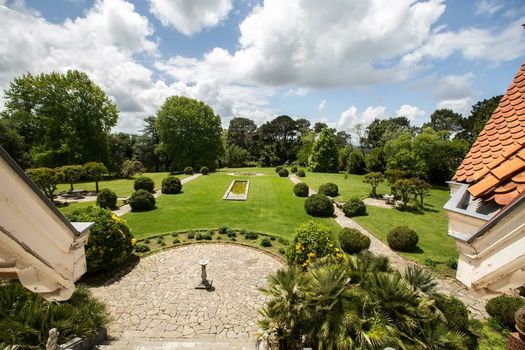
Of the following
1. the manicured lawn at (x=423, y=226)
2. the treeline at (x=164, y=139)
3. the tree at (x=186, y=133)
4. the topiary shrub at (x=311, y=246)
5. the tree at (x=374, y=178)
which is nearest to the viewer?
the topiary shrub at (x=311, y=246)

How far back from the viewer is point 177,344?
7.30 meters

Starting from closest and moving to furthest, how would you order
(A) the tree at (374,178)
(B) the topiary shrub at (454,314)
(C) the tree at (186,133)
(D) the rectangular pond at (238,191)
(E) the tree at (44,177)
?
(B) the topiary shrub at (454,314) → (E) the tree at (44,177) → (A) the tree at (374,178) → (D) the rectangular pond at (238,191) → (C) the tree at (186,133)

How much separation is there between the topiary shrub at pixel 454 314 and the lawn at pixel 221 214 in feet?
29.6

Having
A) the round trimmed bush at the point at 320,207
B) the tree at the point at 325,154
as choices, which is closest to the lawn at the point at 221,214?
the round trimmed bush at the point at 320,207

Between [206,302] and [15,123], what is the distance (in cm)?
4653

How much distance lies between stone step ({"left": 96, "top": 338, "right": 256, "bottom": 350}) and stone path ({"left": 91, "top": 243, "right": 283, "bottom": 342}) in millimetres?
181

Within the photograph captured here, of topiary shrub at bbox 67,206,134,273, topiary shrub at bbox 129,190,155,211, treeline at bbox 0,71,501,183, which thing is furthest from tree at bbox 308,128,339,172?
topiary shrub at bbox 67,206,134,273

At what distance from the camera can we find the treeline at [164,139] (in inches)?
1353

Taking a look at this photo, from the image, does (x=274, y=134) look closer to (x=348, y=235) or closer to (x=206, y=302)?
(x=348, y=235)

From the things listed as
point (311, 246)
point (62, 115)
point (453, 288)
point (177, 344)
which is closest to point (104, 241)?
point (177, 344)

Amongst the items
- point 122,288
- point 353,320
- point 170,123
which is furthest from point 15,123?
point 353,320

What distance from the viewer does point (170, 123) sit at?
152ft

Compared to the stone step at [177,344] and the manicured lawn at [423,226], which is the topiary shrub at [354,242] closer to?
the manicured lawn at [423,226]

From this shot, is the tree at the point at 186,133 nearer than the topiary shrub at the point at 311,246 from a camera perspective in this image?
No
